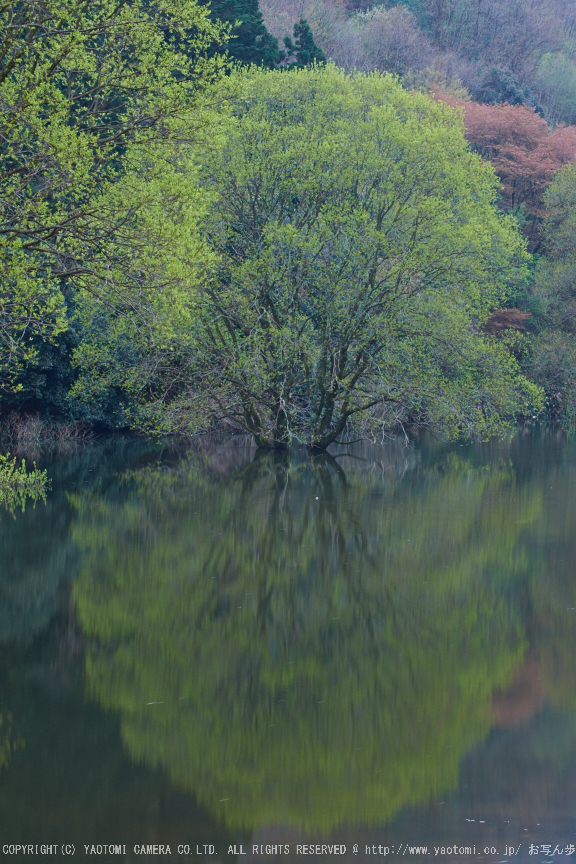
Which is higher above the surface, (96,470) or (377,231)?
(377,231)

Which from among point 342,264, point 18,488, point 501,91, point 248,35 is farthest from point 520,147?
point 18,488

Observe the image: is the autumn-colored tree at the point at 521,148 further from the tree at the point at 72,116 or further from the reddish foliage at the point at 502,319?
the tree at the point at 72,116

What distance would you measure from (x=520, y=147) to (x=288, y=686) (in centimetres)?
4193

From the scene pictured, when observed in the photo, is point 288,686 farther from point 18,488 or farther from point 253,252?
point 253,252

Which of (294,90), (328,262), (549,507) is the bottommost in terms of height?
(549,507)

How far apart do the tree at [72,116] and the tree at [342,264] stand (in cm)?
805

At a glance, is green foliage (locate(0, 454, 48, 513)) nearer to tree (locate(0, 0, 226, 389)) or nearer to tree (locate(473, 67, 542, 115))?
tree (locate(0, 0, 226, 389))

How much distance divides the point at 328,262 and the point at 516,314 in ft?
59.7

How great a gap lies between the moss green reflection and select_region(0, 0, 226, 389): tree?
4013 mm

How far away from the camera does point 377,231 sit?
21.9 m

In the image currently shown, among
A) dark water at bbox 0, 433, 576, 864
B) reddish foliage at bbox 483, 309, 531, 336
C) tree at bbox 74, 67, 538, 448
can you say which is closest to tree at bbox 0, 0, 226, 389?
dark water at bbox 0, 433, 576, 864

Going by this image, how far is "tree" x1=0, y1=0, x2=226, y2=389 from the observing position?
37.6 ft

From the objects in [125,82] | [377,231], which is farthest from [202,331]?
[125,82]

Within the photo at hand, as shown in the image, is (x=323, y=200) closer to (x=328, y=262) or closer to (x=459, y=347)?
(x=328, y=262)
